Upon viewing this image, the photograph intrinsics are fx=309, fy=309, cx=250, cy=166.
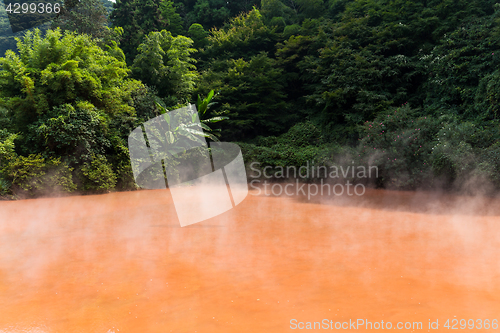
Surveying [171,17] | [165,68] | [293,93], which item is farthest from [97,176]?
[171,17]

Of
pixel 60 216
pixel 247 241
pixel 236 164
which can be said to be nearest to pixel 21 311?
pixel 247 241

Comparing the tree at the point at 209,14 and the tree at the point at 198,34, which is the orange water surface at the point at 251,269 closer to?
the tree at the point at 198,34

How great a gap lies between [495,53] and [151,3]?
16.4 metres

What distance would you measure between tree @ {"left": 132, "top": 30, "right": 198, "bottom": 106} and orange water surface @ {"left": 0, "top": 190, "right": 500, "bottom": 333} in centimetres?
776

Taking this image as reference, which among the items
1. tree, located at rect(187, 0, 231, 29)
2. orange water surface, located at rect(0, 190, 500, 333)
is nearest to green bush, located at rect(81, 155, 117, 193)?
orange water surface, located at rect(0, 190, 500, 333)

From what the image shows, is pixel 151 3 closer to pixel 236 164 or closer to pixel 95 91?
pixel 95 91

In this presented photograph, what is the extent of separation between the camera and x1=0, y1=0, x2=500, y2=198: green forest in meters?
7.76

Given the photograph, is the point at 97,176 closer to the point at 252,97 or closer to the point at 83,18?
the point at 252,97

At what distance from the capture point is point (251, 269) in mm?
3434

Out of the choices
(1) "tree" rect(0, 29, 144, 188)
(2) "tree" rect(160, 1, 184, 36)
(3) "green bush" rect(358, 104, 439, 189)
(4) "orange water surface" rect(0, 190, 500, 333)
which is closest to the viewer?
(4) "orange water surface" rect(0, 190, 500, 333)

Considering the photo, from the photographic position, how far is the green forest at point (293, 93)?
25.5ft

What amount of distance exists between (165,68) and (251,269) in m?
10.8

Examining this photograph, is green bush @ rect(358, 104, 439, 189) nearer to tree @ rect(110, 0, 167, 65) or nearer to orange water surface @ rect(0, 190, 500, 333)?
orange water surface @ rect(0, 190, 500, 333)

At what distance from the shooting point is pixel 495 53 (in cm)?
836
